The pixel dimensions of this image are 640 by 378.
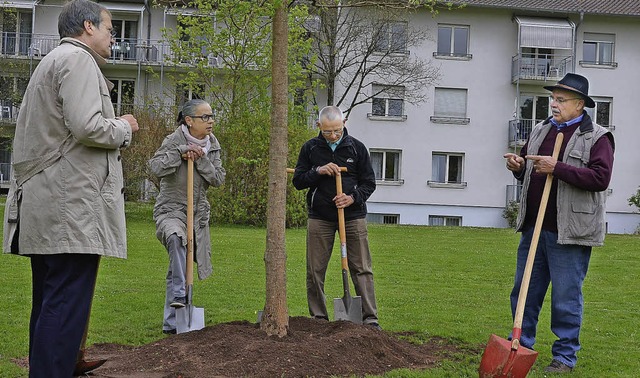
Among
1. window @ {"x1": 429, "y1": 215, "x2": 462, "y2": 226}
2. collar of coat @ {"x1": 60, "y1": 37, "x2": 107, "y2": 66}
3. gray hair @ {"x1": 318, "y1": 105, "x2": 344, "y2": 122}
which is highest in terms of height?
collar of coat @ {"x1": 60, "y1": 37, "x2": 107, "y2": 66}

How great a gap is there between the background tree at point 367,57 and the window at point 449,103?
2.71 feet

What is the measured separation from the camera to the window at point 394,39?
35.8m

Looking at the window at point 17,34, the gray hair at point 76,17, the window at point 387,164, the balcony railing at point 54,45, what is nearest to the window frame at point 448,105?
the window at point 387,164

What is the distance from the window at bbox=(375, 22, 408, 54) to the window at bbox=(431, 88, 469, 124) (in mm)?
2807

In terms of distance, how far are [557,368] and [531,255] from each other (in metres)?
0.90

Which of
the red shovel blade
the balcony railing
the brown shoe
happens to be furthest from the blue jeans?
the balcony railing

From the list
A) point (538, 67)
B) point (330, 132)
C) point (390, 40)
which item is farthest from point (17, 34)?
point (330, 132)

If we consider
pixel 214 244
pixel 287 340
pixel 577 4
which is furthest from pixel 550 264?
pixel 577 4

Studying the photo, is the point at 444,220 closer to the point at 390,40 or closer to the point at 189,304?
the point at 390,40

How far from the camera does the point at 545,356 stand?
707 centimetres

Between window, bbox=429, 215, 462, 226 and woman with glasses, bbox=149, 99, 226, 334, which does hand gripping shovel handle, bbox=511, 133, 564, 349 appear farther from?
window, bbox=429, 215, 462, 226

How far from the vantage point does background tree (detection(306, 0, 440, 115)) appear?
3456 cm

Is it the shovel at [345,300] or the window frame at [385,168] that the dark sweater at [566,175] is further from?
the window frame at [385,168]

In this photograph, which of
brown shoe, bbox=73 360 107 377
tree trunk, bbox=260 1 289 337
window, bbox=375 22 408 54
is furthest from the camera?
window, bbox=375 22 408 54
